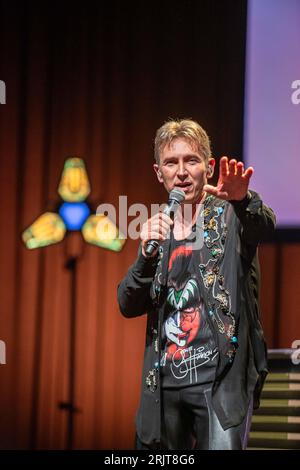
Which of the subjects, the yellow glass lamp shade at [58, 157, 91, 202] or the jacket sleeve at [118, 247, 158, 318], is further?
the yellow glass lamp shade at [58, 157, 91, 202]

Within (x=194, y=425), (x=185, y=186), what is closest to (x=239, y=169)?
(x=185, y=186)

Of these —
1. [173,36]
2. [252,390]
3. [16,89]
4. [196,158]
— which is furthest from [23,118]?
[252,390]

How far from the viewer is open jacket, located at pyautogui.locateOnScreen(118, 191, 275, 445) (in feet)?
5.54

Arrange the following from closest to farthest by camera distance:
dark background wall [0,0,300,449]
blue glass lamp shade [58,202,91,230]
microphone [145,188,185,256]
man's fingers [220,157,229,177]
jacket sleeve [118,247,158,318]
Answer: man's fingers [220,157,229,177], microphone [145,188,185,256], jacket sleeve [118,247,158,318], dark background wall [0,0,300,449], blue glass lamp shade [58,202,91,230]

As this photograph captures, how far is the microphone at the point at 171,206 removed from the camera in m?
1.74

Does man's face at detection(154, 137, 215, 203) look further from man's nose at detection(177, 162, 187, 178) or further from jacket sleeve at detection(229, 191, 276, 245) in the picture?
jacket sleeve at detection(229, 191, 276, 245)

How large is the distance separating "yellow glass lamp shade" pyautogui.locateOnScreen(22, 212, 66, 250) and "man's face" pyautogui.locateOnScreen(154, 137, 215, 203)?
5.30 ft

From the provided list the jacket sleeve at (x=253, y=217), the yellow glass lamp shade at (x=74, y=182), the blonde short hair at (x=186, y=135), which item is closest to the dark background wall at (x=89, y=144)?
the yellow glass lamp shade at (x=74, y=182)

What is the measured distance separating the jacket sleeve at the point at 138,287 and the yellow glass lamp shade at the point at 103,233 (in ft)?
4.96

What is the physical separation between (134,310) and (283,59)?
179 cm

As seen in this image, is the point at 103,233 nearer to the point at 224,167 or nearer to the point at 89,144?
the point at 89,144

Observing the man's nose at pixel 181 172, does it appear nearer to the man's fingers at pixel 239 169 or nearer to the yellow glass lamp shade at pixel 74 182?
the man's fingers at pixel 239 169

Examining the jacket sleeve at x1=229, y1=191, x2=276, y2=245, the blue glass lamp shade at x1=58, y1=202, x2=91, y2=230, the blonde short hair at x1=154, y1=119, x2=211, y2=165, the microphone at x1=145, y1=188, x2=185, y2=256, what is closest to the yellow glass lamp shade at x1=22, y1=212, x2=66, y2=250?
the blue glass lamp shade at x1=58, y1=202, x2=91, y2=230

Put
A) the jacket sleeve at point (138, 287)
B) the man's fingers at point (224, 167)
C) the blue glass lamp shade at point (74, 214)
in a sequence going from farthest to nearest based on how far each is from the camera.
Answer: the blue glass lamp shade at point (74, 214), the jacket sleeve at point (138, 287), the man's fingers at point (224, 167)
